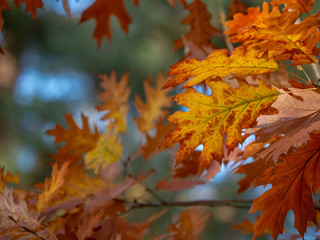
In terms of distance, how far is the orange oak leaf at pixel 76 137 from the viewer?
2.82ft

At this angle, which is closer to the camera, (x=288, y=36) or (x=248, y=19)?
(x=288, y=36)

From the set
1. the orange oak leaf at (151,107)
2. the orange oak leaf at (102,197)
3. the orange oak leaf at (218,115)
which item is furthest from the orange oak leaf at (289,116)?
the orange oak leaf at (151,107)

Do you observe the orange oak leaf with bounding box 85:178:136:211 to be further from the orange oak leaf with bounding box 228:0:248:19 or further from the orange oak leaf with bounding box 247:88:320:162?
the orange oak leaf with bounding box 228:0:248:19

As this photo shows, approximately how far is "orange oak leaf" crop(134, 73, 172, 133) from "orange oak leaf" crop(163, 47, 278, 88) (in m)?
0.59

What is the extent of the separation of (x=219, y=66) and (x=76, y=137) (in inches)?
21.4

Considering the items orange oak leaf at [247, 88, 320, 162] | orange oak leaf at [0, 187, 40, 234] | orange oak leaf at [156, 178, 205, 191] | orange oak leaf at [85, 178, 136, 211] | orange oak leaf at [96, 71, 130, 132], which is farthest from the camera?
orange oak leaf at [96, 71, 130, 132]

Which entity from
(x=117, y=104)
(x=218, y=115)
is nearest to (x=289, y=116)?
(x=218, y=115)

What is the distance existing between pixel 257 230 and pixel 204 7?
0.72 metres

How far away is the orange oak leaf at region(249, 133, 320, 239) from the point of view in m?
0.43

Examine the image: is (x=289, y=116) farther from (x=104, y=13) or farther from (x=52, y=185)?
(x=104, y=13)

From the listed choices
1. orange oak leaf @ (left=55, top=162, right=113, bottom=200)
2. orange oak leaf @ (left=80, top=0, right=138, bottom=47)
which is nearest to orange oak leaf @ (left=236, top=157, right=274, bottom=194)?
orange oak leaf @ (left=55, top=162, right=113, bottom=200)

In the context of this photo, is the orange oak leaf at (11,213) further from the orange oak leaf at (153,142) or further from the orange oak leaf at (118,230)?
the orange oak leaf at (153,142)

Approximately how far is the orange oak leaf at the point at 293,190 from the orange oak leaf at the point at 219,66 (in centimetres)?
12

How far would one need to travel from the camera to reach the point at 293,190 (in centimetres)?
44
